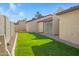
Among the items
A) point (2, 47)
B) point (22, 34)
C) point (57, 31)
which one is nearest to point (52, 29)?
point (57, 31)

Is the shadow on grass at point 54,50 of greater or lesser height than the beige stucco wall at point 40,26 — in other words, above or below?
below

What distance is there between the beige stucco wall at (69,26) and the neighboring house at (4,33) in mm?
1149

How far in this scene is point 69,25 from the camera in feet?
27.4

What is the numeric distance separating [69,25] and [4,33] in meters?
1.45

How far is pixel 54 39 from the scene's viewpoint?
27.5 ft

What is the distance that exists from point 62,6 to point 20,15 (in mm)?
935

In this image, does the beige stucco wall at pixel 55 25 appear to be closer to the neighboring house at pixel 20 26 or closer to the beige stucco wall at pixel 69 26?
the beige stucco wall at pixel 69 26

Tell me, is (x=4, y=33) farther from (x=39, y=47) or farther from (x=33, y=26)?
(x=39, y=47)

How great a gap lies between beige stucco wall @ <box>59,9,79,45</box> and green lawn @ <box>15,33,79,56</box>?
21 cm

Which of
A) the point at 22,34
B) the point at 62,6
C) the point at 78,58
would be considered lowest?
the point at 78,58

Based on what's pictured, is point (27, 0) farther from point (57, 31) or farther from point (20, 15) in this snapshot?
point (57, 31)

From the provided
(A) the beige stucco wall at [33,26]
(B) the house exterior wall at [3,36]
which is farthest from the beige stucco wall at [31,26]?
(B) the house exterior wall at [3,36]

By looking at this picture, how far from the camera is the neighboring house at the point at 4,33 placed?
26.6 ft

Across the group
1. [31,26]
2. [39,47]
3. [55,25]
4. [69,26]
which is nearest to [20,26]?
[31,26]
